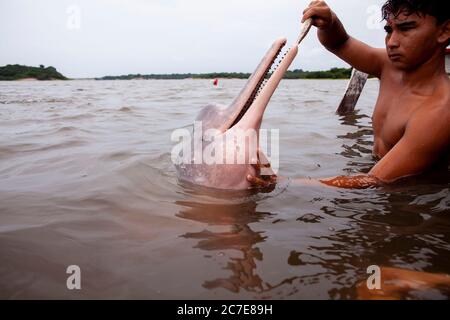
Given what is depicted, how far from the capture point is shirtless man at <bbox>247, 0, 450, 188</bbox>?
9.93 feet

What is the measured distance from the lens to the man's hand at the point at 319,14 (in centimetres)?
349

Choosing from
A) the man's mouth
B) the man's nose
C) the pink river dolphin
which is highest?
the man's nose

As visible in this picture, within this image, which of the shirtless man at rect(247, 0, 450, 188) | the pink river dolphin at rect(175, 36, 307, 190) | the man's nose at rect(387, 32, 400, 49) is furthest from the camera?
the man's nose at rect(387, 32, 400, 49)

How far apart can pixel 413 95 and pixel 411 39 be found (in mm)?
502

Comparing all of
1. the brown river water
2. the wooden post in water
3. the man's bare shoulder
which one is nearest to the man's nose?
the man's bare shoulder

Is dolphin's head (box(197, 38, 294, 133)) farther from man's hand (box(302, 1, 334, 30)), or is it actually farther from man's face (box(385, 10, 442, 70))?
man's face (box(385, 10, 442, 70))

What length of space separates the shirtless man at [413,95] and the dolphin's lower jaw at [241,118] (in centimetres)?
16

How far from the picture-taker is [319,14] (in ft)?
11.7

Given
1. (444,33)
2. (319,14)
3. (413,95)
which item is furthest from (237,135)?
(444,33)

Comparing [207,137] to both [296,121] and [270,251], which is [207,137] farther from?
[296,121]

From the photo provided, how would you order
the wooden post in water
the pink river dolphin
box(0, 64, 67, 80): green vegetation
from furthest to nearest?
box(0, 64, 67, 80): green vegetation → the wooden post in water → the pink river dolphin

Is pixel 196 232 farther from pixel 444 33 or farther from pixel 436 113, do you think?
pixel 444 33

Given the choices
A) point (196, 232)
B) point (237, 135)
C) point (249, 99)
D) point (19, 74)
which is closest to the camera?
point (196, 232)
